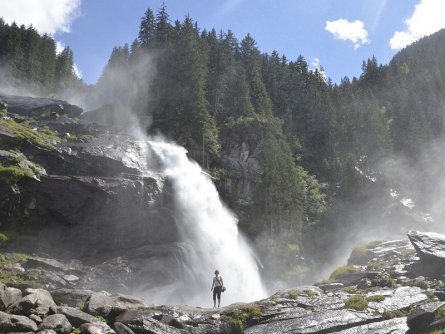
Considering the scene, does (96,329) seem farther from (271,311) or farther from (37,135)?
(37,135)

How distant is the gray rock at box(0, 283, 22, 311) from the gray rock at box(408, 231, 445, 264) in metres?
23.0

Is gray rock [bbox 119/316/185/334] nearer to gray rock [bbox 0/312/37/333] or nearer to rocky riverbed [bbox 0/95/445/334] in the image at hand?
rocky riverbed [bbox 0/95/445/334]

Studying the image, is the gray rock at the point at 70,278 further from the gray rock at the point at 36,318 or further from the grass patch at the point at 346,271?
the grass patch at the point at 346,271

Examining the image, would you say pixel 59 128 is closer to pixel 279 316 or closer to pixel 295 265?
pixel 295 265

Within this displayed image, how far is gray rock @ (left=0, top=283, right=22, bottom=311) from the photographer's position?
18.5 m

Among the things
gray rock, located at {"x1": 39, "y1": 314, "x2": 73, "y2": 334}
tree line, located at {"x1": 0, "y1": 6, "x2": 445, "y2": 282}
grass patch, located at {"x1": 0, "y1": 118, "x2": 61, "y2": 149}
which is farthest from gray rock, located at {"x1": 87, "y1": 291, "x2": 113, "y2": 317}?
tree line, located at {"x1": 0, "y1": 6, "x2": 445, "y2": 282}

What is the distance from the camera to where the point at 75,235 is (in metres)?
35.5

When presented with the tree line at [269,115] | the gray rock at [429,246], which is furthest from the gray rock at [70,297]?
the tree line at [269,115]

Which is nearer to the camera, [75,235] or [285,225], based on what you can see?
[75,235]

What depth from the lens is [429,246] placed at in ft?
86.5

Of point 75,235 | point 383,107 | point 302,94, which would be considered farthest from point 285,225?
point 383,107

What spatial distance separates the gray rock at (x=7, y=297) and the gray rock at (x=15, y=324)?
1.92 metres

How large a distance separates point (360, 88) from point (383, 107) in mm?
17524

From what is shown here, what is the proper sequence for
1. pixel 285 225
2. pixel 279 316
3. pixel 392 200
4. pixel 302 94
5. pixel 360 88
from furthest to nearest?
1. pixel 360 88
2. pixel 302 94
3. pixel 392 200
4. pixel 285 225
5. pixel 279 316
